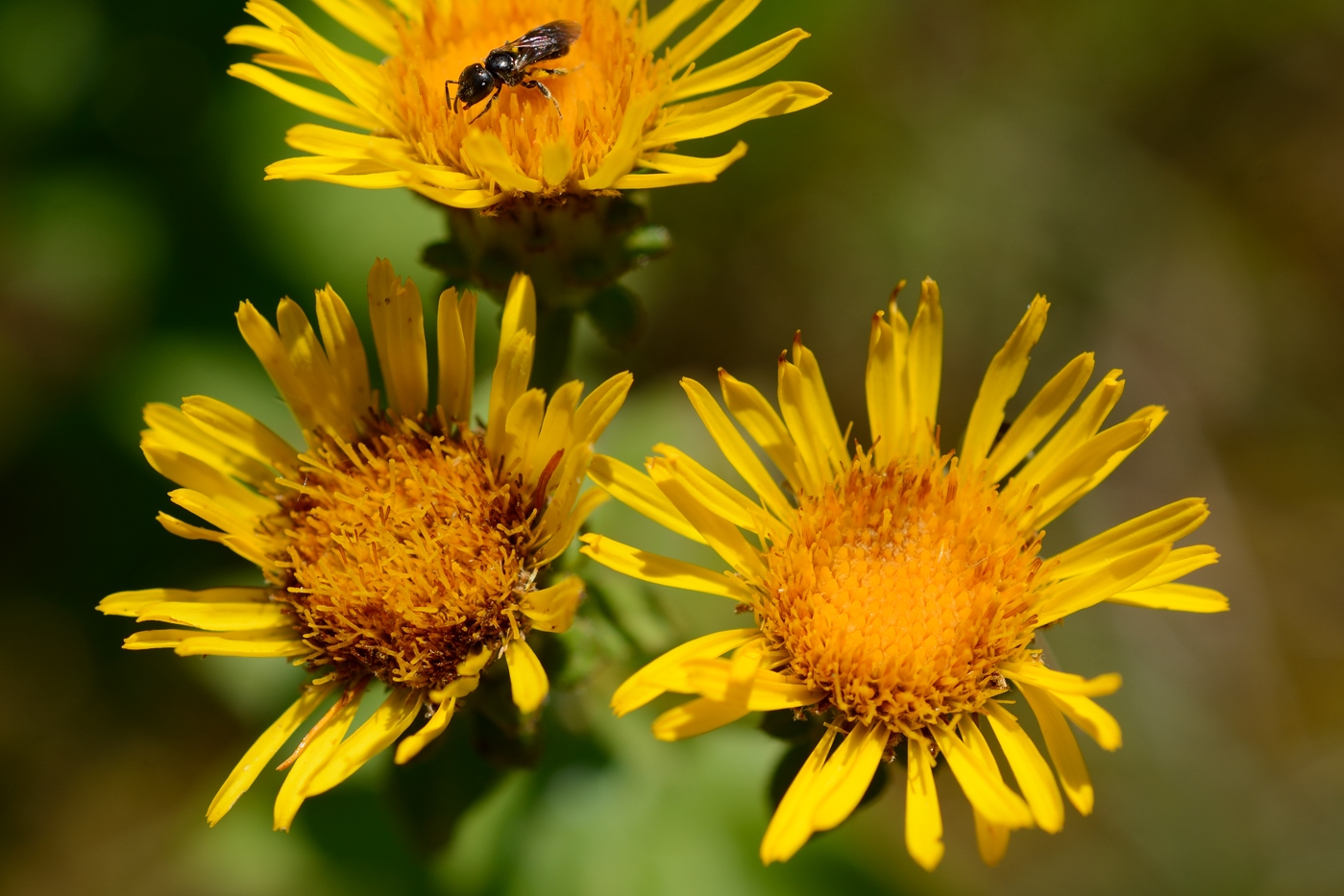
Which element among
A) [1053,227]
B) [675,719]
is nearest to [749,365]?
[1053,227]

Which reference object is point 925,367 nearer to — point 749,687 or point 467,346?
point 749,687

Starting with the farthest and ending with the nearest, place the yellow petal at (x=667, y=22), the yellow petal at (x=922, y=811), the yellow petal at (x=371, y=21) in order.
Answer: the yellow petal at (x=371, y=21) < the yellow petal at (x=667, y=22) < the yellow petal at (x=922, y=811)

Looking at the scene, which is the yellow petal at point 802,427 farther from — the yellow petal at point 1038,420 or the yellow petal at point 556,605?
the yellow petal at point 556,605

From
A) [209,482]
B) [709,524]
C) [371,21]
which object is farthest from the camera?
[371,21]

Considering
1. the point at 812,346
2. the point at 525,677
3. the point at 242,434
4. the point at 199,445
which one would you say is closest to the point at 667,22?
the point at 242,434

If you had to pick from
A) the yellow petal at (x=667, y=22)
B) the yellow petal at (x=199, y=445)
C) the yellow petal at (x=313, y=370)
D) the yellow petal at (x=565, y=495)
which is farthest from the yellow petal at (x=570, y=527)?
the yellow petal at (x=667, y=22)

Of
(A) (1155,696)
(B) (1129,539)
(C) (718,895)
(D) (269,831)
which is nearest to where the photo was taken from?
(B) (1129,539)

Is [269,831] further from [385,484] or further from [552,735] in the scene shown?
[385,484]
